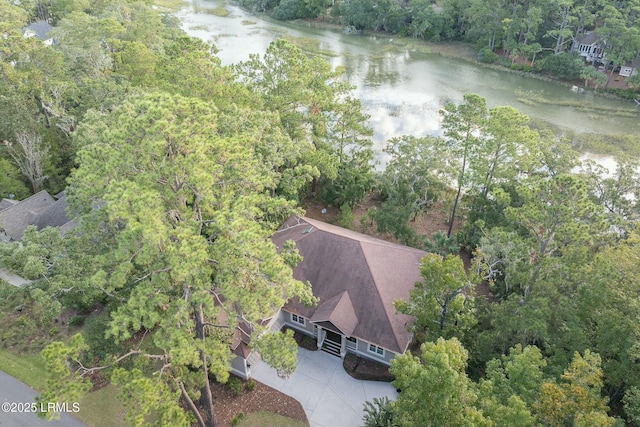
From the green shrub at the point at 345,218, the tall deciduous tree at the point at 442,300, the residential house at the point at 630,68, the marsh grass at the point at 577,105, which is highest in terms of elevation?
the residential house at the point at 630,68

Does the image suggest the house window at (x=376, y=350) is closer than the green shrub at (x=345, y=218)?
Yes

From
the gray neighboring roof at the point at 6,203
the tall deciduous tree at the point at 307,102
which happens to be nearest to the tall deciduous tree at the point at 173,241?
the tall deciduous tree at the point at 307,102

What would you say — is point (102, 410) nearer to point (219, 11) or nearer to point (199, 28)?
point (199, 28)

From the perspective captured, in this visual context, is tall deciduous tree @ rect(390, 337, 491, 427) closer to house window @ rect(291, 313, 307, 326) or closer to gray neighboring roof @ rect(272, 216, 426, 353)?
gray neighboring roof @ rect(272, 216, 426, 353)

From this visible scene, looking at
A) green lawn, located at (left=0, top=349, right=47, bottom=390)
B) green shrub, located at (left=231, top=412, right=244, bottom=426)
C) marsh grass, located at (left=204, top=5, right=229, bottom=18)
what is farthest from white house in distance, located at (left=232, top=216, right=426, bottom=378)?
marsh grass, located at (left=204, top=5, right=229, bottom=18)

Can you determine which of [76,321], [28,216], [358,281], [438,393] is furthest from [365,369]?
[28,216]

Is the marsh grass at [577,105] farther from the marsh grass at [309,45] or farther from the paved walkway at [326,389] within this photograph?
the paved walkway at [326,389]
